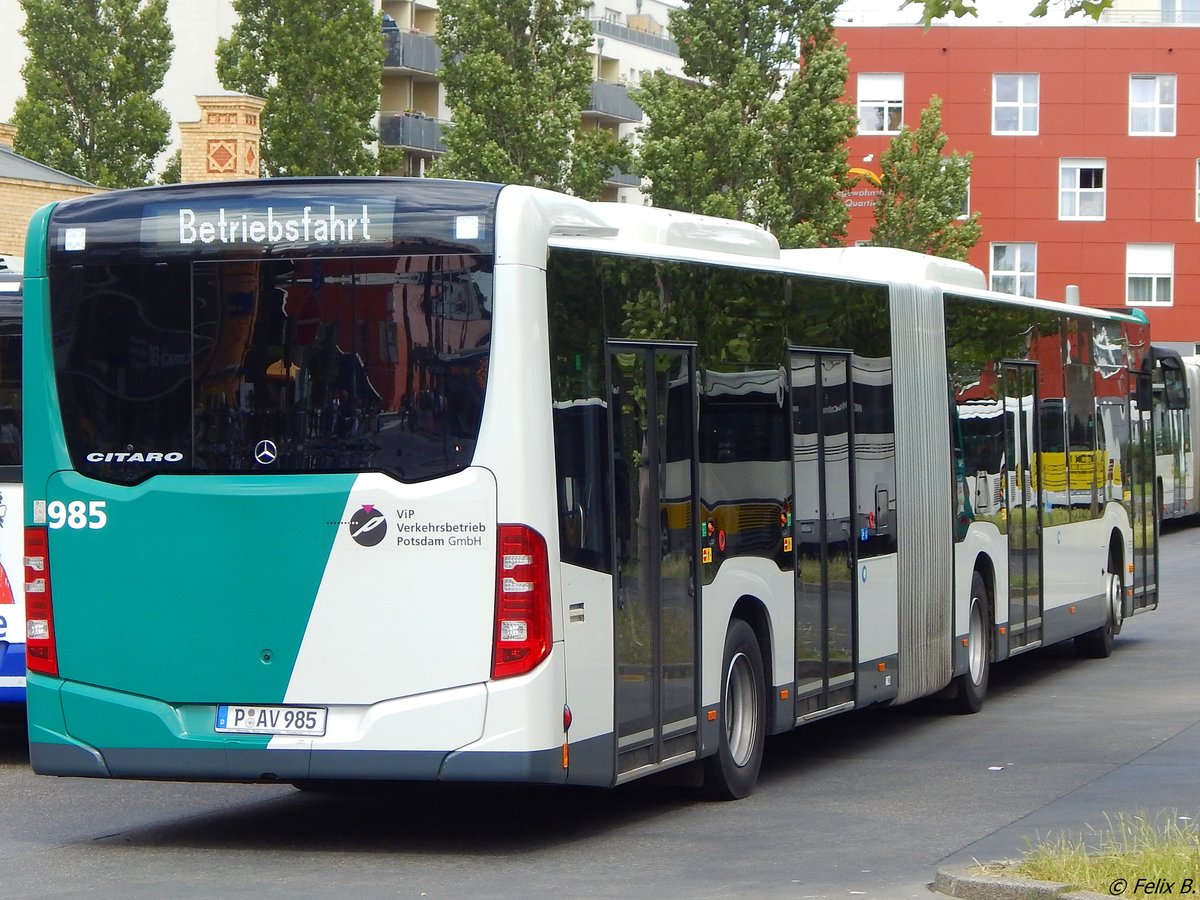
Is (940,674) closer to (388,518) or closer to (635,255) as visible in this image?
(635,255)

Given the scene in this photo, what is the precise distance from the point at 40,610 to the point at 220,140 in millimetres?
25381

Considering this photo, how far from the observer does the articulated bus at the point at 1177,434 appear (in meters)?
38.9

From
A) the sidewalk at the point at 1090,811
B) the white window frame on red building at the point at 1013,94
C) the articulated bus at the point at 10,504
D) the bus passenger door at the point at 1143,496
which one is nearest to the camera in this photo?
the sidewalk at the point at 1090,811

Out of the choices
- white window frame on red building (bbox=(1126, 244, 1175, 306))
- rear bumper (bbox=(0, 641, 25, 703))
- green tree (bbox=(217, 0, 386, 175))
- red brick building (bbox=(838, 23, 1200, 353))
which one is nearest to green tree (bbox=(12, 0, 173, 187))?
green tree (bbox=(217, 0, 386, 175))

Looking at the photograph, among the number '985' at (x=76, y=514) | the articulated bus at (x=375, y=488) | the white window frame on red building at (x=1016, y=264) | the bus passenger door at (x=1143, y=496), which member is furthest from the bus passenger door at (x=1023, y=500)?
the white window frame on red building at (x=1016, y=264)

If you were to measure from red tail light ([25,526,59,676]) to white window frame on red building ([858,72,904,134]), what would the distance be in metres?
57.5

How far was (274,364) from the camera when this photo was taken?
9.42m

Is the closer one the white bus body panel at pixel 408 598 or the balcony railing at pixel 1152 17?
the white bus body panel at pixel 408 598

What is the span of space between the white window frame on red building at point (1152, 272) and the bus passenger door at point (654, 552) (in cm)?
5763

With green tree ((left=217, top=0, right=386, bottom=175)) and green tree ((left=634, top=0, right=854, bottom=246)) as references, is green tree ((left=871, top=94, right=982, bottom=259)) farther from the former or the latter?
green tree ((left=217, top=0, right=386, bottom=175))

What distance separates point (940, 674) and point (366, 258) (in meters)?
6.65

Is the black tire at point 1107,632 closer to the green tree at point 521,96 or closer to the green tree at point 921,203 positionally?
the green tree at point 521,96

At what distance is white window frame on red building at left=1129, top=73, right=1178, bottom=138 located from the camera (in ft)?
215

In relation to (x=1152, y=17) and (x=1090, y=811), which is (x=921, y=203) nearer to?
(x=1152, y=17)
